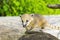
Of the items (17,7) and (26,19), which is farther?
(17,7)

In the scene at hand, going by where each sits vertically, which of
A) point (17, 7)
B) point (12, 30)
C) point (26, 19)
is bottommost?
point (17, 7)

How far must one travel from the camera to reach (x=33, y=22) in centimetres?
549

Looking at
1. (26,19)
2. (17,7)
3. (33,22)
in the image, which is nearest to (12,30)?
(26,19)

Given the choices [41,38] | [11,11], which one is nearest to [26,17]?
[41,38]

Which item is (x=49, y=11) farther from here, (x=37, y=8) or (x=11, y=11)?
(x=11, y=11)

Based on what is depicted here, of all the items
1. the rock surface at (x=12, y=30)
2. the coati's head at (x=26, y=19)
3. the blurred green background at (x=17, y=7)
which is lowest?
the blurred green background at (x=17, y=7)

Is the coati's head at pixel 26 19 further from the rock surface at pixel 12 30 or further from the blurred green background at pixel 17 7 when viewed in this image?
the blurred green background at pixel 17 7

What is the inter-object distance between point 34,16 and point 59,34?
792mm

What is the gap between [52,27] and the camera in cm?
573

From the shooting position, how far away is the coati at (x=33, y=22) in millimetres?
5064

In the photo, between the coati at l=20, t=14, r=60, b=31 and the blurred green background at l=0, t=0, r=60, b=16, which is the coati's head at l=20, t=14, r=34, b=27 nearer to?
the coati at l=20, t=14, r=60, b=31

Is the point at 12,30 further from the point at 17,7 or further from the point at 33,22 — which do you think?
the point at 17,7

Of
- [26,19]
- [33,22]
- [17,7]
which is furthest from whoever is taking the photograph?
[17,7]

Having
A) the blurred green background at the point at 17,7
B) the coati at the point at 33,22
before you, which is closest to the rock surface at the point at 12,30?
the coati at the point at 33,22
